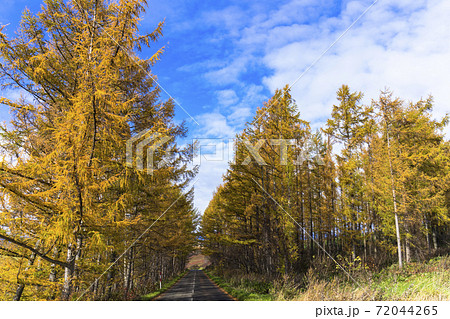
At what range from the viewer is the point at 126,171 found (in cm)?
623

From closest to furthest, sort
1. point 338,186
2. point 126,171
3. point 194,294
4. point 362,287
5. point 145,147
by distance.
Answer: point 126,171 < point 145,147 < point 362,287 < point 194,294 < point 338,186

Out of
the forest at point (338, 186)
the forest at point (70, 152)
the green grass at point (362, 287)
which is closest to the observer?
the forest at point (70, 152)

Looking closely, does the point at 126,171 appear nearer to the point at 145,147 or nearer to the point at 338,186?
the point at 145,147

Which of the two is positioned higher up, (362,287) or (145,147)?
(145,147)

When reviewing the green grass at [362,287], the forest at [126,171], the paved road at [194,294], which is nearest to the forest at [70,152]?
the forest at [126,171]

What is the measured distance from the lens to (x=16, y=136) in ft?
29.0

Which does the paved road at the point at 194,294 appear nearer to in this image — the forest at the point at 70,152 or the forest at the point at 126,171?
the forest at the point at 126,171

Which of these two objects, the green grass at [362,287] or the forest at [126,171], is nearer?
the forest at [126,171]

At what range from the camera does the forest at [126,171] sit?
17.1 ft

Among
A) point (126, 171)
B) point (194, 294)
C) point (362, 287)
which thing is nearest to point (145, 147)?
point (126, 171)

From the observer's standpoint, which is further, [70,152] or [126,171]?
[126,171]

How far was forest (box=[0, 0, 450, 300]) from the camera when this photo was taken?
5.22m

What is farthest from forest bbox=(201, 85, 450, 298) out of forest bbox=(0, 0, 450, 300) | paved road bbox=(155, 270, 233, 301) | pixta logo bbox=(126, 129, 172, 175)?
pixta logo bbox=(126, 129, 172, 175)
